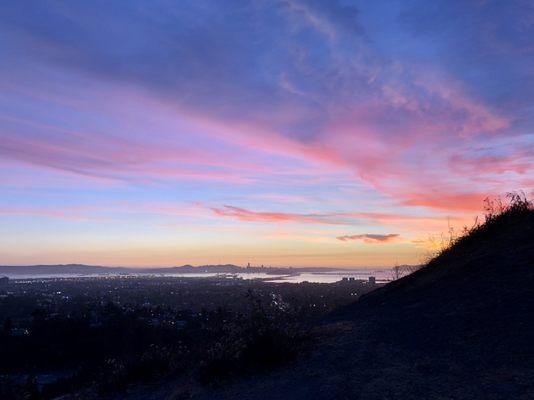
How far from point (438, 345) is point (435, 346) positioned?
0.05 meters

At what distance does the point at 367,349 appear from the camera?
29.5 feet

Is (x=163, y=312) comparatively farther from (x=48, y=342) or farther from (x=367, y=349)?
(x=367, y=349)

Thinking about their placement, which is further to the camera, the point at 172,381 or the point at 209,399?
the point at 172,381

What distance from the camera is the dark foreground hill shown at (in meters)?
6.76

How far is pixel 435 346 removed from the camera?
825 centimetres

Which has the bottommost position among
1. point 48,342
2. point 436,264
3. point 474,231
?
point 48,342

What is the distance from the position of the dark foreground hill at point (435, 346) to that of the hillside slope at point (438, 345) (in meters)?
0.01

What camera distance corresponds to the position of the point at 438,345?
27.1 ft

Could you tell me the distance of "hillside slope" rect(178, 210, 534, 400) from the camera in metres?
6.75

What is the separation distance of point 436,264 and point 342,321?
14.6 ft

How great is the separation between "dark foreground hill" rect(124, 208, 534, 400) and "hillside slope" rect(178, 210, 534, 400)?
14 mm

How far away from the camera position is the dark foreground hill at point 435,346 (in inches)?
266

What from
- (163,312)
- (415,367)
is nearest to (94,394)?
(415,367)

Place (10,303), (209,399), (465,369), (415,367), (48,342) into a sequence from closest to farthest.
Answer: (465,369)
(415,367)
(209,399)
(48,342)
(10,303)
